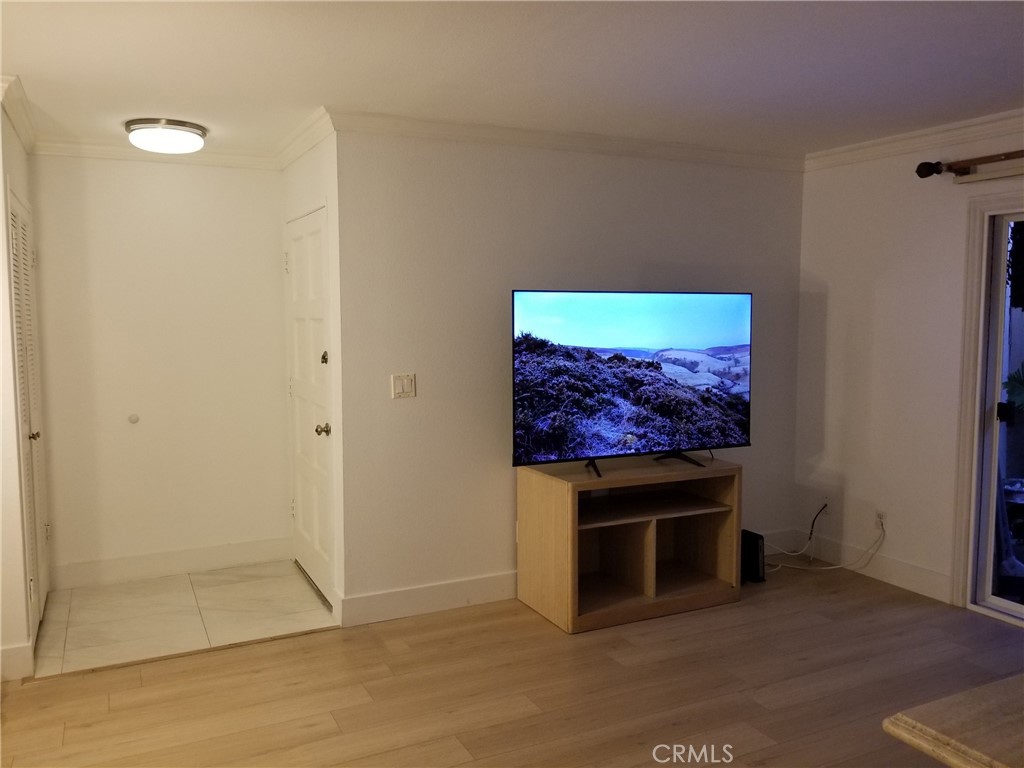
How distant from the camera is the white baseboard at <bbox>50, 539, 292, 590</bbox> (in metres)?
4.06

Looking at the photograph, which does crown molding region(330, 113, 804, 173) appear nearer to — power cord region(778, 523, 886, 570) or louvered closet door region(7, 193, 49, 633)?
louvered closet door region(7, 193, 49, 633)

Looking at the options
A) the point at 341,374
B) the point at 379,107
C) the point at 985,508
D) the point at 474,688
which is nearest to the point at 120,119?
the point at 379,107

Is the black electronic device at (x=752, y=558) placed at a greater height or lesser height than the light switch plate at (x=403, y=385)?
lesser

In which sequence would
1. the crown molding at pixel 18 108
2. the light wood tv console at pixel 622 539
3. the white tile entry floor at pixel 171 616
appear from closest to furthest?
the crown molding at pixel 18 108
the white tile entry floor at pixel 171 616
the light wood tv console at pixel 622 539

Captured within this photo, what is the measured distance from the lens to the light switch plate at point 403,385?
3623 millimetres

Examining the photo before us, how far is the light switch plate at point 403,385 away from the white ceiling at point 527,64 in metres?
1.11

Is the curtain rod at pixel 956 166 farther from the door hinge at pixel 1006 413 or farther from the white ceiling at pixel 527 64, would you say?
the door hinge at pixel 1006 413

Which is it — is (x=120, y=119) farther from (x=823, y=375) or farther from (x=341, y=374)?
(x=823, y=375)

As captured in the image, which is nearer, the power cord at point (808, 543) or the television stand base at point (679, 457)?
the television stand base at point (679, 457)

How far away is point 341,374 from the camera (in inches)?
138

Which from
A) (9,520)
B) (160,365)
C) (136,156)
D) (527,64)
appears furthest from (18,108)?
(527,64)

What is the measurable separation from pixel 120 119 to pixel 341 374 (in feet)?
4.68

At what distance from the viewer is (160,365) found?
4199 millimetres

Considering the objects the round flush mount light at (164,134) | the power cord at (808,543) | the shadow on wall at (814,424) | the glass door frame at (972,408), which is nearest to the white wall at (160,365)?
the round flush mount light at (164,134)
